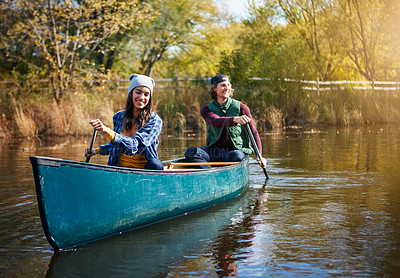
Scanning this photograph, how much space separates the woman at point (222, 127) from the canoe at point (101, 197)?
3.52ft

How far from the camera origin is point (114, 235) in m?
4.96

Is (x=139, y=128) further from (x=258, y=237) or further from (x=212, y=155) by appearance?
(x=212, y=155)

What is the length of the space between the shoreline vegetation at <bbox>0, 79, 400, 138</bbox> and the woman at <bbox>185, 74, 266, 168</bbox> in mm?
8981

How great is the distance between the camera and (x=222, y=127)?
698cm

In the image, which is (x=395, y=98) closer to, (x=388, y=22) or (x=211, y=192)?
(x=388, y=22)

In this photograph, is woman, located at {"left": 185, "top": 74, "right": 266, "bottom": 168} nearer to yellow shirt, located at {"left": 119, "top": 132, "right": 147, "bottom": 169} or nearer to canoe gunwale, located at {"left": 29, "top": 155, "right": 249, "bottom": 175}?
canoe gunwale, located at {"left": 29, "top": 155, "right": 249, "bottom": 175}

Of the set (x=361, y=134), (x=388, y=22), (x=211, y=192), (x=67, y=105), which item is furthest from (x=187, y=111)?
(x=211, y=192)

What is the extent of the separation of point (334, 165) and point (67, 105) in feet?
29.7

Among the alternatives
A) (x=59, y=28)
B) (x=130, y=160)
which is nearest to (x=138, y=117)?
(x=130, y=160)

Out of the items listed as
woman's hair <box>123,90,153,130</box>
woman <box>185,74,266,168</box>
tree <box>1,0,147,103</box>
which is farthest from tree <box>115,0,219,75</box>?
woman's hair <box>123,90,153,130</box>

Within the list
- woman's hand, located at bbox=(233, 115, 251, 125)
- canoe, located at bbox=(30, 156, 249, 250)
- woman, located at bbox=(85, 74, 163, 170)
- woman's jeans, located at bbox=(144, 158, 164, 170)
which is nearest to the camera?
canoe, located at bbox=(30, 156, 249, 250)

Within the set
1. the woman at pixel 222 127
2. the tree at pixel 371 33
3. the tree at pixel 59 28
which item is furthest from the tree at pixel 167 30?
the woman at pixel 222 127

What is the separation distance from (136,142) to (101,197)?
704 mm

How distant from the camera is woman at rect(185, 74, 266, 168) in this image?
6910mm
